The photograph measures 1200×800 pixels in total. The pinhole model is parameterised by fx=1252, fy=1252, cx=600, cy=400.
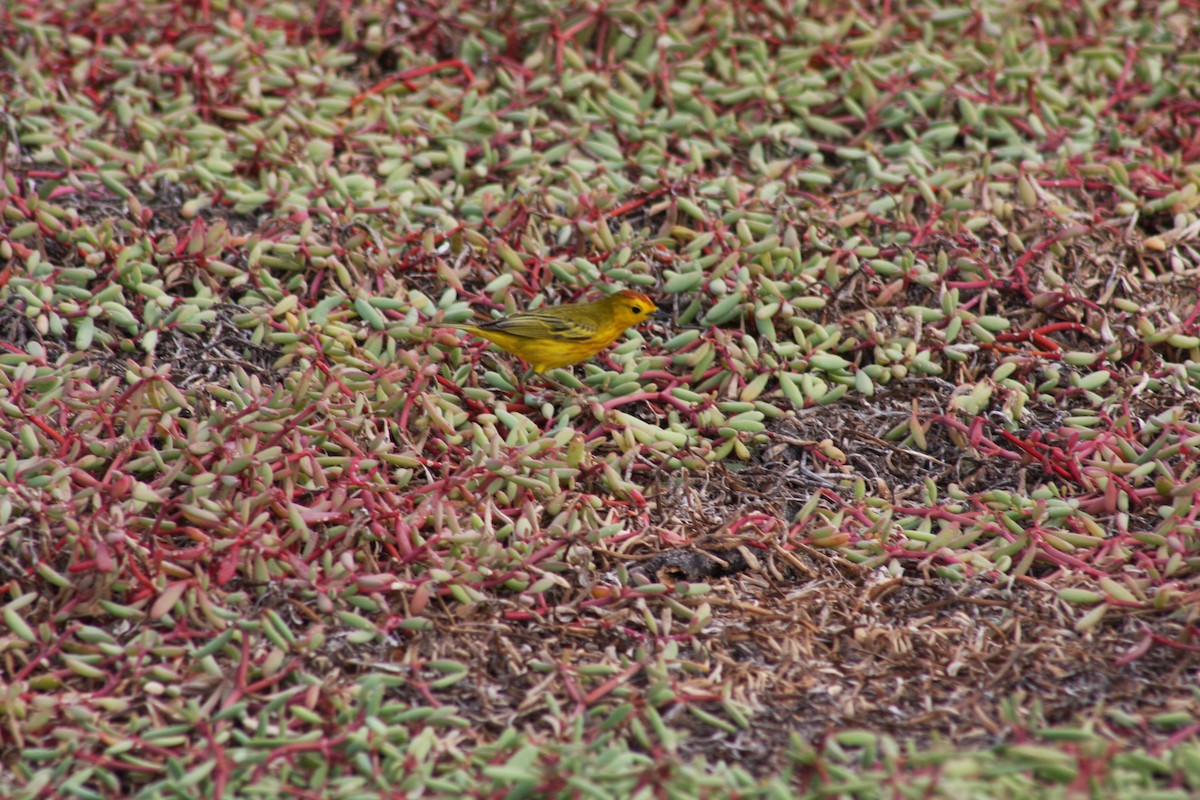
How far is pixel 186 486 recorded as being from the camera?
127 inches

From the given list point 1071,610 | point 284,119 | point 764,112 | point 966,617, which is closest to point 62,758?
point 966,617

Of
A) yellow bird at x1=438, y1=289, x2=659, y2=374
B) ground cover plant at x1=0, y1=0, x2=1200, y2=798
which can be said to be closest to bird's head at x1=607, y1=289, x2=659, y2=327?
yellow bird at x1=438, y1=289, x2=659, y2=374

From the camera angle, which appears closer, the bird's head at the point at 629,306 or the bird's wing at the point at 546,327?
the bird's wing at the point at 546,327

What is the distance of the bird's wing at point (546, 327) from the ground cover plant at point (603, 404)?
0.16 metres

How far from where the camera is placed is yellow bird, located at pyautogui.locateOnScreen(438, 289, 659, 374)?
3.80 meters

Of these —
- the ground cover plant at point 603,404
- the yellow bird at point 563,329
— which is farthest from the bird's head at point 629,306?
the ground cover plant at point 603,404

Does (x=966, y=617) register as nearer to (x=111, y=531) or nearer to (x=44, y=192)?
(x=111, y=531)

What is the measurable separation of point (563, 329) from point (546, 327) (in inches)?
2.2

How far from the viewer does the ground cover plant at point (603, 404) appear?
109 inches

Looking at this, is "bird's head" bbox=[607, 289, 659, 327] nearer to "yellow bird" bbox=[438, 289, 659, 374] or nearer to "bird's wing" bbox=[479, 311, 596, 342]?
"yellow bird" bbox=[438, 289, 659, 374]

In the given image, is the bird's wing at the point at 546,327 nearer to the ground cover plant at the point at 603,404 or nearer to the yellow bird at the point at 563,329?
the yellow bird at the point at 563,329

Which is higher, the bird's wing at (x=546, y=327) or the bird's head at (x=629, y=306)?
the bird's head at (x=629, y=306)

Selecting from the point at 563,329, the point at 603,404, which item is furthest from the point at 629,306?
the point at 603,404

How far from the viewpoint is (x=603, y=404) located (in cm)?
374
